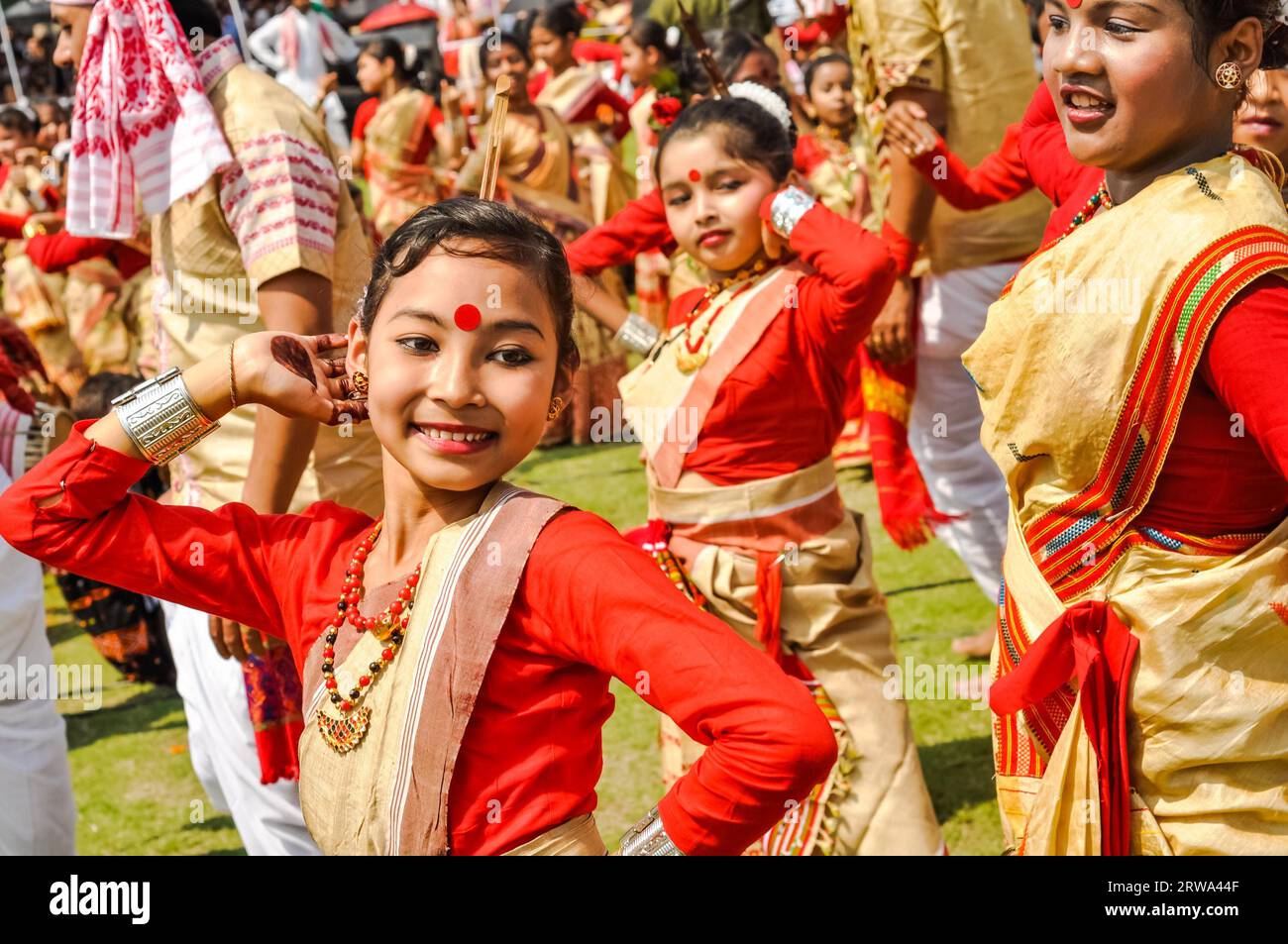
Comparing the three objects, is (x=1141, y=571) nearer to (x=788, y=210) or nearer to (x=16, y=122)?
(x=788, y=210)

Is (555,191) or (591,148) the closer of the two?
(555,191)

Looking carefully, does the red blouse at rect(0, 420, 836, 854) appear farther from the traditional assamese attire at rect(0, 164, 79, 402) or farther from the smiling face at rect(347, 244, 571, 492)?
the traditional assamese attire at rect(0, 164, 79, 402)

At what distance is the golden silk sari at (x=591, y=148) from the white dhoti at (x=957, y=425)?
17.6 ft

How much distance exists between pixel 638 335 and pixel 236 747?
1.39 m

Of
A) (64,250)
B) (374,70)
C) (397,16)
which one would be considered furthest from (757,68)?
(397,16)

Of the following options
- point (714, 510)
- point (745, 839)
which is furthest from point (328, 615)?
point (714, 510)

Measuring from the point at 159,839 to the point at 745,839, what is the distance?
3.29 metres

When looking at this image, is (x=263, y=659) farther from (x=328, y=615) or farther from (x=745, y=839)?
(x=745, y=839)

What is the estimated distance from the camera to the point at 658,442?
144 inches

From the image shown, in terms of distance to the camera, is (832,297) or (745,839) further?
(832,297)

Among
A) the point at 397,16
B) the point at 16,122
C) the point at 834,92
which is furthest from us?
the point at 397,16

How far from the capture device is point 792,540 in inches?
141

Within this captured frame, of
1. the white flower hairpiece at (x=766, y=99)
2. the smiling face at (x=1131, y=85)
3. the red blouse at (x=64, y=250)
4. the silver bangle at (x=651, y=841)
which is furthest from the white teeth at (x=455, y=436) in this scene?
the red blouse at (x=64, y=250)

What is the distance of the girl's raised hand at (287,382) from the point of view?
2.17m
